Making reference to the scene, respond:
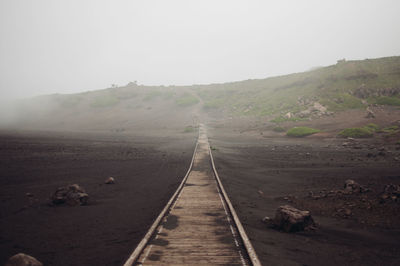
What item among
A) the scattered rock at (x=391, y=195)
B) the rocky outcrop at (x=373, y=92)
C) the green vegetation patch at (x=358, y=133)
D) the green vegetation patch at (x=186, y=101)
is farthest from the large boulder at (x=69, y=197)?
the green vegetation patch at (x=186, y=101)

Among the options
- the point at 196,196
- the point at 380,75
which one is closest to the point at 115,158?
the point at 196,196

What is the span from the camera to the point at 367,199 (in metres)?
10.8

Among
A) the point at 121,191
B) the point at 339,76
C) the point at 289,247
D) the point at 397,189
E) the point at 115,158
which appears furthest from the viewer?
the point at 339,76

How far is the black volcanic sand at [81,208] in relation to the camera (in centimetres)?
700

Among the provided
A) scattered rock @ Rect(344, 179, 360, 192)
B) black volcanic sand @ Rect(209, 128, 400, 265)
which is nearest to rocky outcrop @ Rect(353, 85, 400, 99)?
black volcanic sand @ Rect(209, 128, 400, 265)

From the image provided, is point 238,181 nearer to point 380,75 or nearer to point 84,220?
point 84,220

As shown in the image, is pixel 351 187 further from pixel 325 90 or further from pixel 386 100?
pixel 325 90

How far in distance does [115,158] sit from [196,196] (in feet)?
A: 47.0

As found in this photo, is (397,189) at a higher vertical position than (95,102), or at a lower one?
lower

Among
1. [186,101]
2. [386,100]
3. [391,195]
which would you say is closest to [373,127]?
[386,100]

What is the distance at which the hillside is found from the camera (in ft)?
165

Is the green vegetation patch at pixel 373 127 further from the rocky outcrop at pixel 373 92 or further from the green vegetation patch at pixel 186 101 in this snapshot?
the green vegetation patch at pixel 186 101

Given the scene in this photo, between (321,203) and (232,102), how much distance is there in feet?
240

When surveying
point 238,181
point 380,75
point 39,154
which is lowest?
point 238,181
